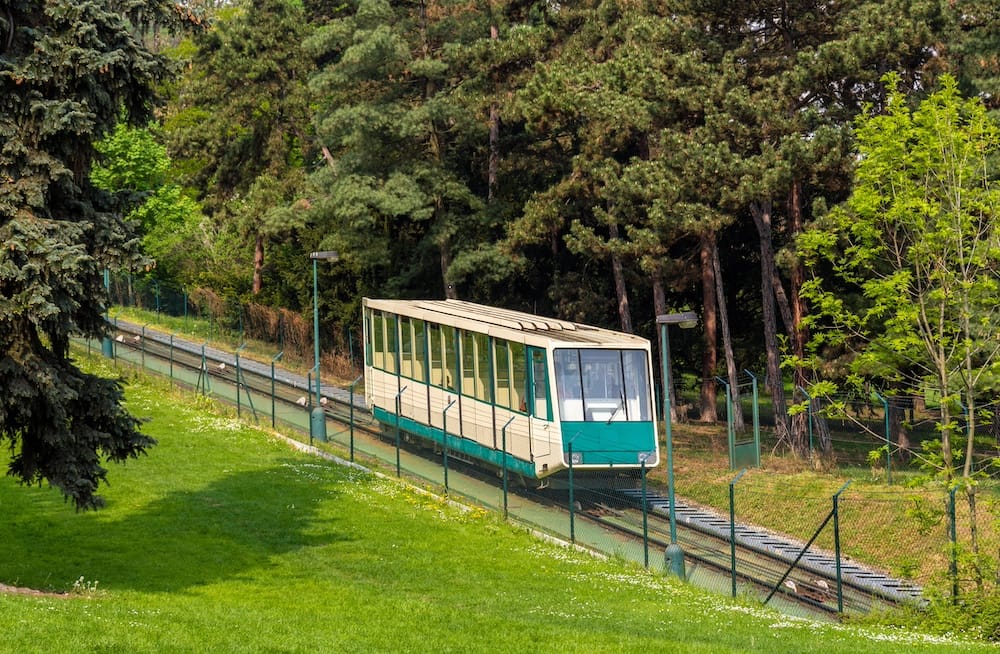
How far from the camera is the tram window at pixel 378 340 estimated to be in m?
39.1

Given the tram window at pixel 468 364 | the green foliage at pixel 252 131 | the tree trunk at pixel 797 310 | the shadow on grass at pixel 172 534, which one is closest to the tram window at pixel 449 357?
the tram window at pixel 468 364

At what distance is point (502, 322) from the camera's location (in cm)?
3266

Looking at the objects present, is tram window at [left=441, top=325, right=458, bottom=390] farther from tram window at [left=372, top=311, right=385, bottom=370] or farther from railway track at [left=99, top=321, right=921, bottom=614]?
tram window at [left=372, top=311, right=385, bottom=370]

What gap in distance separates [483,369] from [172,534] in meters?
9.02

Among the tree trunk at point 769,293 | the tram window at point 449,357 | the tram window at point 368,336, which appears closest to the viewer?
the tram window at point 449,357

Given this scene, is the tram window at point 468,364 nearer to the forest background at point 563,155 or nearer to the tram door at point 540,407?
the tram door at point 540,407

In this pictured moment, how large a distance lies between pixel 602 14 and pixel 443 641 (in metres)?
33.9

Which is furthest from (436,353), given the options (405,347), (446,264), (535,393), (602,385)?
(446,264)

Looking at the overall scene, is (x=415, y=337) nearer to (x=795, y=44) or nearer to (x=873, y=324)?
(x=873, y=324)

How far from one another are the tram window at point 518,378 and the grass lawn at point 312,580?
107 inches

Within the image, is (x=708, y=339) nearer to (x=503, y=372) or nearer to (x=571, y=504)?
(x=503, y=372)

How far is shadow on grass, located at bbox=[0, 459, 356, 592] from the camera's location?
2314 cm

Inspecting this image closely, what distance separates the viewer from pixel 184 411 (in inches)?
1666

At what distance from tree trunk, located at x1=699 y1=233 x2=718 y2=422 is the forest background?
0.58ft
